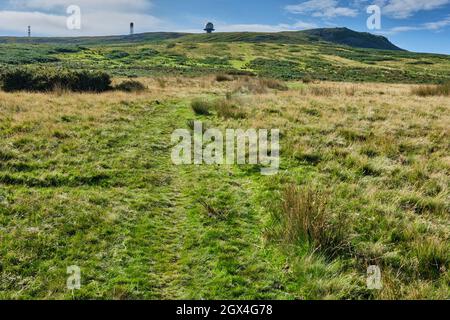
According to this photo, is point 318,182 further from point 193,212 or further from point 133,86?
point 133,86

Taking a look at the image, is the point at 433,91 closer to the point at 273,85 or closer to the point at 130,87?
the point at 273,85

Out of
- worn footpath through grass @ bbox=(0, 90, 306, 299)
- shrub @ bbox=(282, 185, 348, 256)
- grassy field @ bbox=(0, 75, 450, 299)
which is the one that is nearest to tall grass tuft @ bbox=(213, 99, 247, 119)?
grassy field @ bbox=(0, 75, 450, 299)

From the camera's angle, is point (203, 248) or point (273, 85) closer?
point (203, 248)

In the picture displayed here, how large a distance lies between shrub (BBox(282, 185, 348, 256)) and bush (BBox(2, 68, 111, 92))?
19863 mm

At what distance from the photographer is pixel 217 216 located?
6.93 meters

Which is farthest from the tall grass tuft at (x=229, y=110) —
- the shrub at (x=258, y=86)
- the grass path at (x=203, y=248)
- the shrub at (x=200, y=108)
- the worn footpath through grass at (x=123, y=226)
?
the grass path at (x=203, y=248)

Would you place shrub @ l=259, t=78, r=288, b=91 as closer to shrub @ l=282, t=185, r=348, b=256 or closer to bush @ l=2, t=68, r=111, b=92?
bush @ l=2, t=68, r=111, b=92

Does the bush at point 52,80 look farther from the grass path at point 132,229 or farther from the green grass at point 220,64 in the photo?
the green grass at point 220,64

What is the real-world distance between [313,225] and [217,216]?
6.44 feet

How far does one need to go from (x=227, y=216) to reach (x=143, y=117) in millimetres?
10286

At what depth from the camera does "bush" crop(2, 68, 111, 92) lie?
2214 cm

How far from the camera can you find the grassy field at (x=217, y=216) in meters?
4.89

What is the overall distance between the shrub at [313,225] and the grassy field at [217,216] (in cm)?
3

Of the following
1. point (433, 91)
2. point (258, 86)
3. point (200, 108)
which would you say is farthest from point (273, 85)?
point (200, 108)
